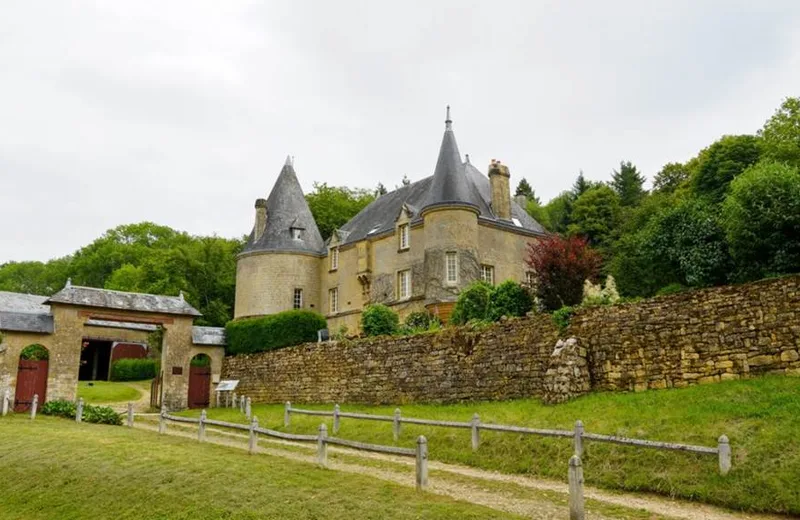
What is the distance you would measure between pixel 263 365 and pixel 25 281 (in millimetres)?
57123

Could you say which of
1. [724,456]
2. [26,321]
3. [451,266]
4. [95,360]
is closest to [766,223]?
[724,456]

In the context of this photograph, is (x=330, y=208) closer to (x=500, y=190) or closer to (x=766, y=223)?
(x=500, y=190)

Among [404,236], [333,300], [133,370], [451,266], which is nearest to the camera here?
[451,266]

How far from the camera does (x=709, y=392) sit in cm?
1323

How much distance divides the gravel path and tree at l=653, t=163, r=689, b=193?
3276cm

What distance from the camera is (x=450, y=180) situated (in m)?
30.2

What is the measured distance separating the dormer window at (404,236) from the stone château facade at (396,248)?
0.05 metres

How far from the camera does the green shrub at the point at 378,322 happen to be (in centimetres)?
2538

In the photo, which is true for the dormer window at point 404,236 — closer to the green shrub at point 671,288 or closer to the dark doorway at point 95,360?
the green shrub at point 671,288

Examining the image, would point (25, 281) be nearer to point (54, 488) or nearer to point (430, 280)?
point (430, 280)

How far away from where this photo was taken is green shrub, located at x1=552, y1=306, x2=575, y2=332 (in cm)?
1709

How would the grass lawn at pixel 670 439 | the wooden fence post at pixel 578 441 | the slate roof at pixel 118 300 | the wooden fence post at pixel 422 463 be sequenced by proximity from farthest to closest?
the slate roof at pixel 118 300 → the wooden fence post at pixel 578 441 → the wooden fence post at pixel 422 463 → the grass lawn at pixel 670 439

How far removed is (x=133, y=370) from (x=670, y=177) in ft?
117

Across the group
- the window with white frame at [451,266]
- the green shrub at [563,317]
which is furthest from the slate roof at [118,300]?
the green shrub at [563,317]
